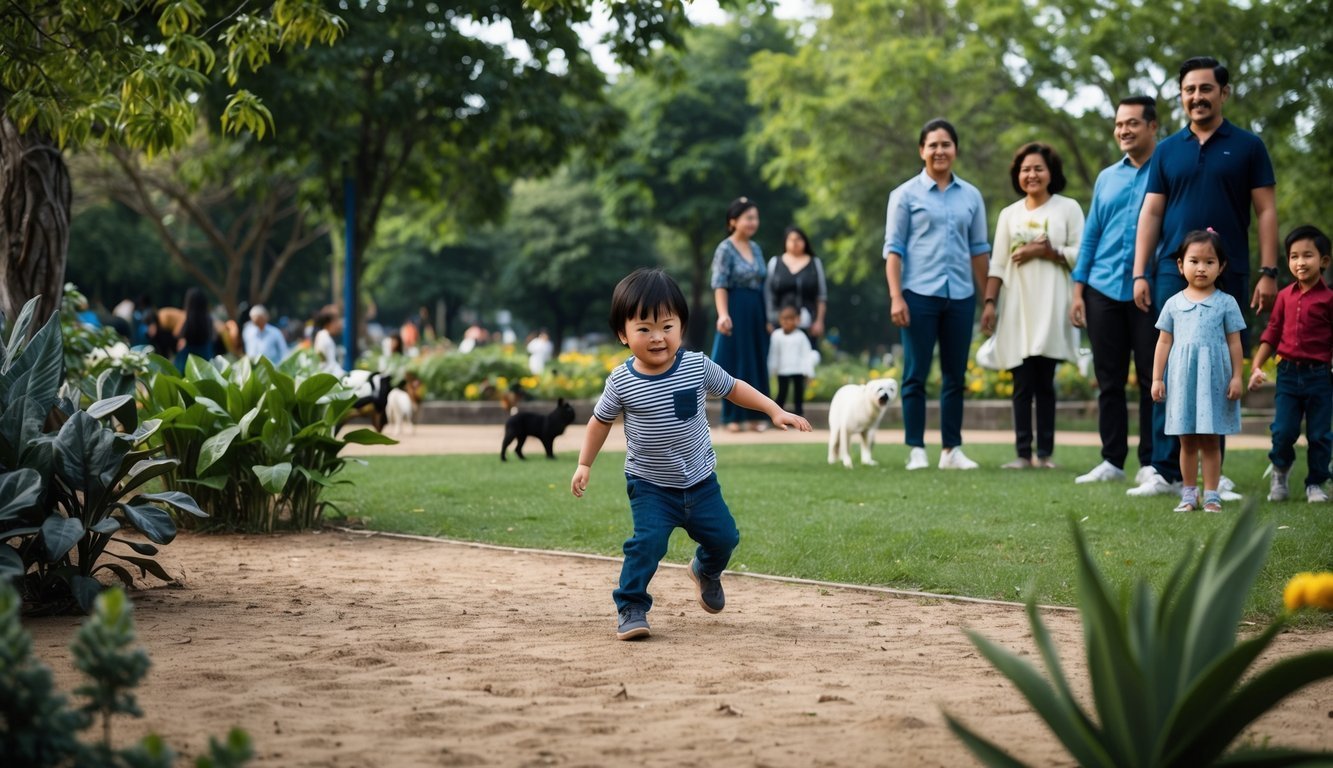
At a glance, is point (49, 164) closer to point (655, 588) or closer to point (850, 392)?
point (655, 588)

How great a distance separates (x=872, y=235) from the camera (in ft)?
112

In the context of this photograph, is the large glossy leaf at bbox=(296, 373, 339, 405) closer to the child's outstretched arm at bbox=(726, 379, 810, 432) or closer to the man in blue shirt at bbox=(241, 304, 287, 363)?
the child's outstretched arm at bbox=(726, 379, 810, 432)

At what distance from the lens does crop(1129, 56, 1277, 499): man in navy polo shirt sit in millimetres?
7836

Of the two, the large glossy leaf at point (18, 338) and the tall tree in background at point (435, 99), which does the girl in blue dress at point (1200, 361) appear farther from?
the tall tree in background at point (435, 99)

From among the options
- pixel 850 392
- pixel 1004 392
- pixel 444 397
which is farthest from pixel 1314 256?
pixel 444 397

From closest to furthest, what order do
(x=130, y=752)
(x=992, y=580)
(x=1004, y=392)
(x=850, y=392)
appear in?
(x=130, y=752)
(x=992, y=580)
(x=850, y=392)
(x=1004, y=392)

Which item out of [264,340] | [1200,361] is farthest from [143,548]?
[264,340]

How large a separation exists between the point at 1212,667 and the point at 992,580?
329 centimetres

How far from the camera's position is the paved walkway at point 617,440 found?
14.2 metres

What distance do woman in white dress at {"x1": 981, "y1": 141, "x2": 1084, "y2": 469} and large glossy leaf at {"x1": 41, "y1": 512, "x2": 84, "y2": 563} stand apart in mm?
6955

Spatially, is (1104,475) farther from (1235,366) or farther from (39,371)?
(39,371)

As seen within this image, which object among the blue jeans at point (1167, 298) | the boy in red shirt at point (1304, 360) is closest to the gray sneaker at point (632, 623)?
the blue jeans at point (1167, 298)

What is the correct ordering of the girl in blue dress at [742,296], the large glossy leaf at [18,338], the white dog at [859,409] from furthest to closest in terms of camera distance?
the girl in blue dress at [742,296] → the white dog at [859,409] → the large glossy leaf at [18,338]

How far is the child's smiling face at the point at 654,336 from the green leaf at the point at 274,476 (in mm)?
2800
